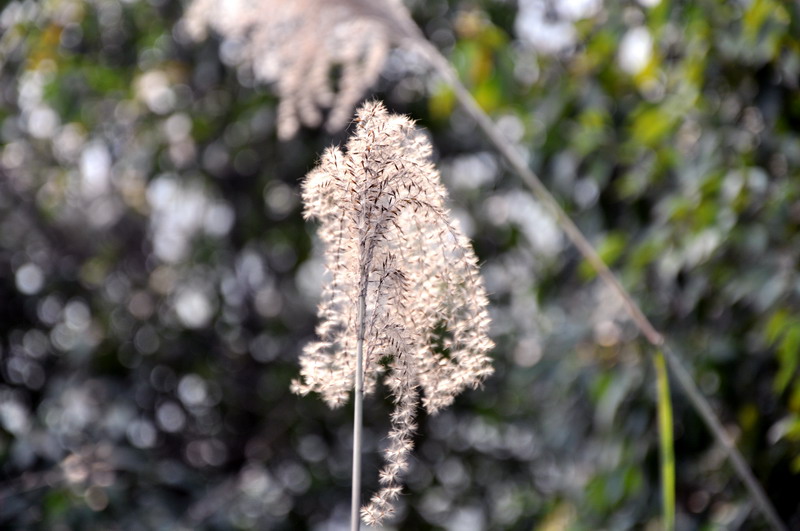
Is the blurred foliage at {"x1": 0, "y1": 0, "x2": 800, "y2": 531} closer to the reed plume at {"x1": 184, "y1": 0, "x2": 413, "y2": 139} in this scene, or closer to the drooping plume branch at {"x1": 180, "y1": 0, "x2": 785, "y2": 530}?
the drooping plume branch at {"x1": 180, "y1": 0, "x2": 785, "y2": 530}

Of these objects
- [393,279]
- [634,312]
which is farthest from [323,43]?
[393,279]

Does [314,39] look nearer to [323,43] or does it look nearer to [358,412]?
[323,43]

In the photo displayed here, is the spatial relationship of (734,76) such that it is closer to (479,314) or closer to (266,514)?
(479,314)

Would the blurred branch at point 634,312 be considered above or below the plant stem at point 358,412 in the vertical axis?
above

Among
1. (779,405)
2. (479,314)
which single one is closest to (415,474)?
A: (779,405)

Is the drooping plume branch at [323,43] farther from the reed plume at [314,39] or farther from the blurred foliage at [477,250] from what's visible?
the blurred foliage at [477,250]

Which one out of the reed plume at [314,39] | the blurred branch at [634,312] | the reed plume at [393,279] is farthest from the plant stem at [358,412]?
the reed plume at [314,39]

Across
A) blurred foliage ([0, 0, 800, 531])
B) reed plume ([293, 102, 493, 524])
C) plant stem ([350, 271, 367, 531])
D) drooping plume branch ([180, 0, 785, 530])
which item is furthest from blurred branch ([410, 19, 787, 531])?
plant stem ([350, 271, 367, 531])
